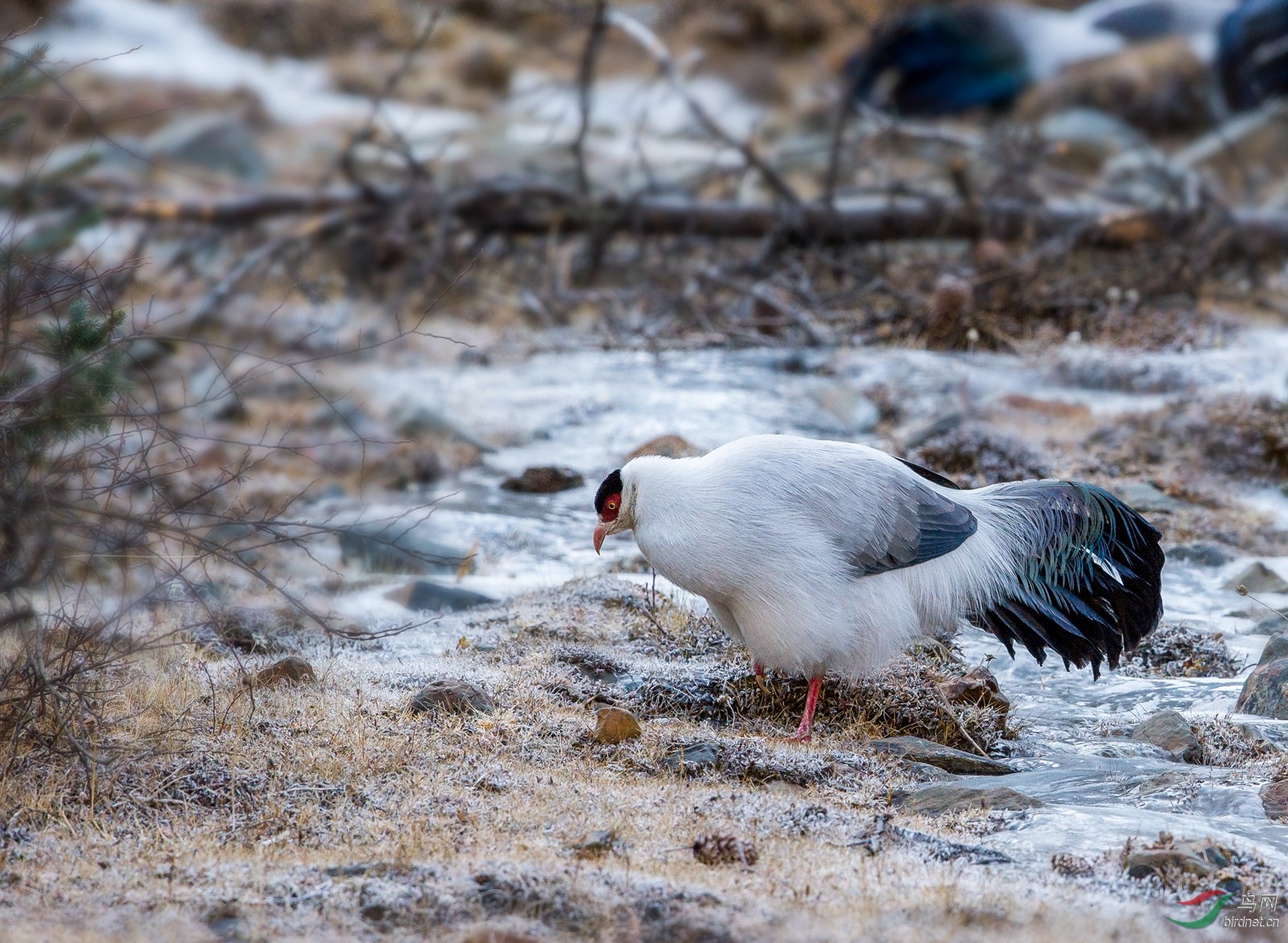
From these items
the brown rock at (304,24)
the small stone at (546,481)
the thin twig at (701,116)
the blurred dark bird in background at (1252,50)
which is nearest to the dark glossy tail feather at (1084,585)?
the small stone at (546,481)

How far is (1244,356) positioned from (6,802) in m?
9.84

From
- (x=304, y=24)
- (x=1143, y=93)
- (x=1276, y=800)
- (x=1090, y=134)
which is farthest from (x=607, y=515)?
(x=304, y=24)

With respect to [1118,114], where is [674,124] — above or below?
below

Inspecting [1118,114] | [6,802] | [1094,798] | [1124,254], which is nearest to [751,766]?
[1094,798]

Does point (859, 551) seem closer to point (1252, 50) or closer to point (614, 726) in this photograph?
point (614, 726)

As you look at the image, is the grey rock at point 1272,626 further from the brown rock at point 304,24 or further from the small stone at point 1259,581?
the brown rock at point 304,24

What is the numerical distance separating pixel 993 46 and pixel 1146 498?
1942cm

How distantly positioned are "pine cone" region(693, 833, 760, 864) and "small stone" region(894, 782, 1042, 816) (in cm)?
72

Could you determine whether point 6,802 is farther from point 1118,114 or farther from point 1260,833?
point 1118,114

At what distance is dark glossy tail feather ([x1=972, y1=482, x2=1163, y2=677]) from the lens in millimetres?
4984

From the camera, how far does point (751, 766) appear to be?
14.1 ft

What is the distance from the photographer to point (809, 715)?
4797mm

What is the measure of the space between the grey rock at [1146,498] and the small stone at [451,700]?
4679 millimetres

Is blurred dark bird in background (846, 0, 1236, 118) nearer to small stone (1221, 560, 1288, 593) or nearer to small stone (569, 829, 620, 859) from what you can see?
small stone (1221, 560, 1288, 593)
